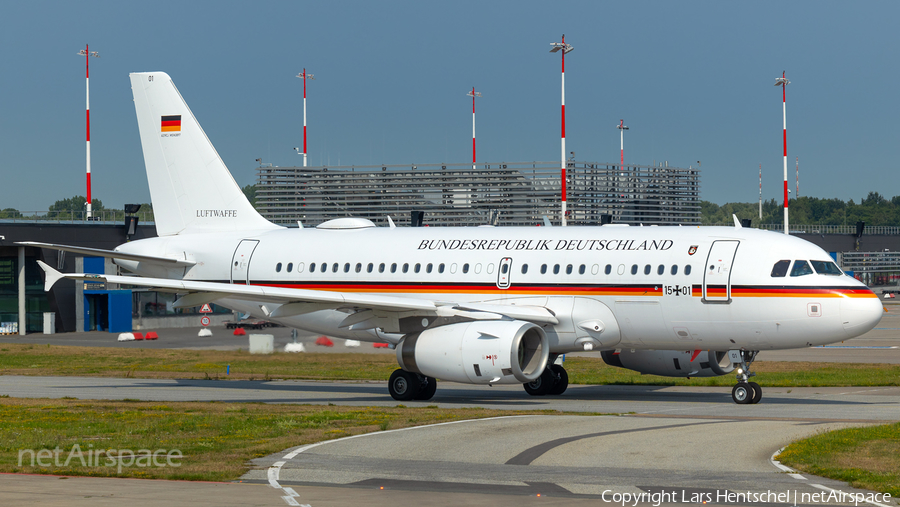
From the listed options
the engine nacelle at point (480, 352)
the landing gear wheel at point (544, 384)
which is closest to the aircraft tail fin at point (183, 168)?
the engine nacelle at point (480, 352)

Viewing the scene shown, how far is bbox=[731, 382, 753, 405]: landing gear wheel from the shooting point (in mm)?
26484

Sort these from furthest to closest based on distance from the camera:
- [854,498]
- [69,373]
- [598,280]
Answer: [69,373] → [598,280] → [854,498]

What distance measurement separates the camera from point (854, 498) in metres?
12.6

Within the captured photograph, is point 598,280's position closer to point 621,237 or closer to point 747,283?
point 621,237

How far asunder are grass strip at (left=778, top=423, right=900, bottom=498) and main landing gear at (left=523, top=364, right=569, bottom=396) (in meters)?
12.5

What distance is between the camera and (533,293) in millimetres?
28672

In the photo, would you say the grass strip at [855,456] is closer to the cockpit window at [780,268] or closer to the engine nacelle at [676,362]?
the cockpit window at [780,268]

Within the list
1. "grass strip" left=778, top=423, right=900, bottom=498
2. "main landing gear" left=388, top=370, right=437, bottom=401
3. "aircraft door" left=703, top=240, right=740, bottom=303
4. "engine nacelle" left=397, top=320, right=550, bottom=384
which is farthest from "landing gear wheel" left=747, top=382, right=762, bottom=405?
"main landing gear" left=388, top=370, right=437, bottom=401

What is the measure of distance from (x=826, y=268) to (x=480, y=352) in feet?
30.1

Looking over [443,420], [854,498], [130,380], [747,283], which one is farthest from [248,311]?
[854,498]

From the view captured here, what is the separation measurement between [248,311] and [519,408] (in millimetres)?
11345

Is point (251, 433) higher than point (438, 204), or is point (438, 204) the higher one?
point (438, 204)

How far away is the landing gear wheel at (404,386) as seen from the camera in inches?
1135

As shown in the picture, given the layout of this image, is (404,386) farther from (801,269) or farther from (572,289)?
(801,269)
